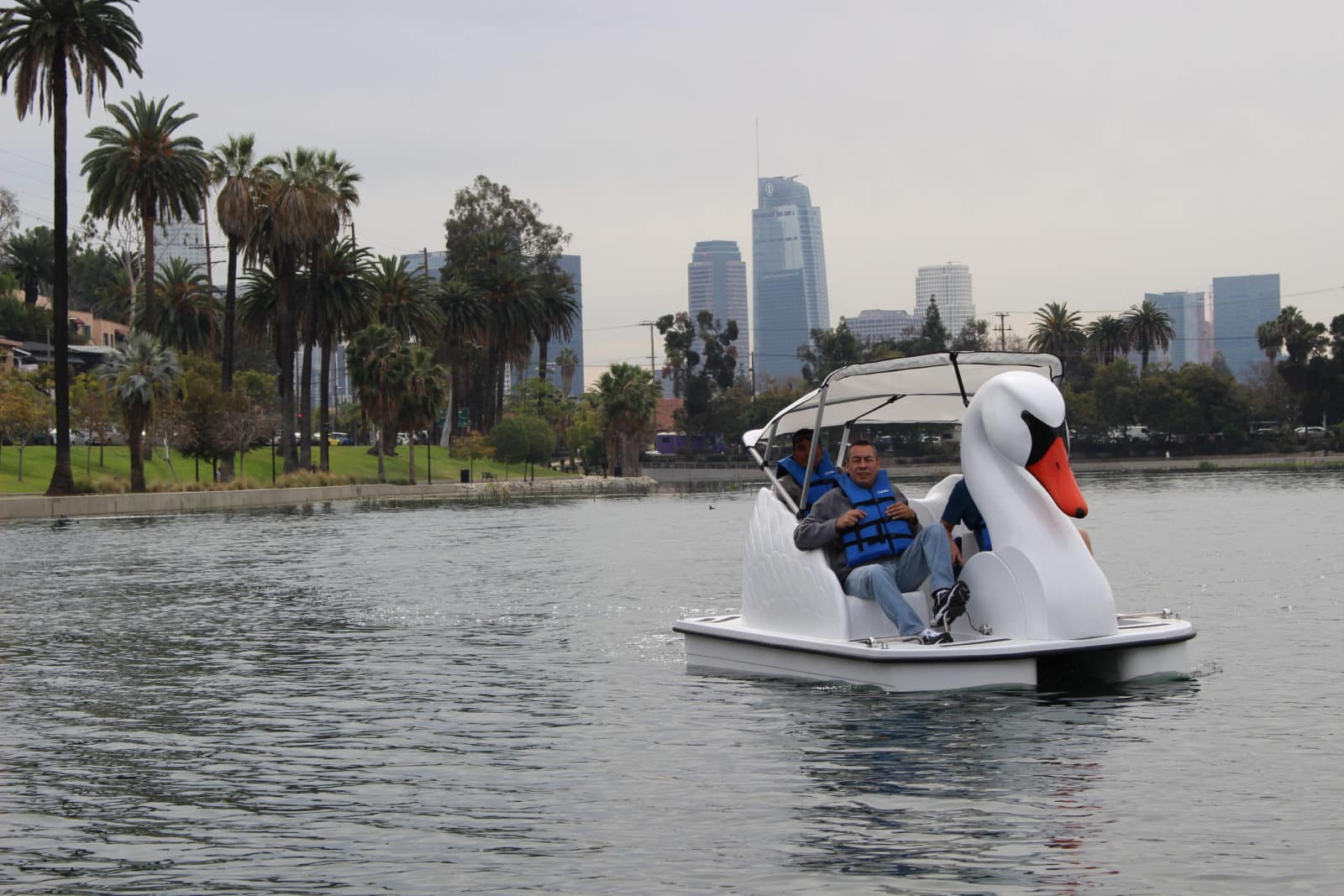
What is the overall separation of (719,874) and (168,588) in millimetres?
20469

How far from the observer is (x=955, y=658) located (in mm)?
12188

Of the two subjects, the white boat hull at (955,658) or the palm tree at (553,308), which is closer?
the white boat hull at (955,658)

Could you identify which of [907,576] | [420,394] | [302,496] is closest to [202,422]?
[302,496]

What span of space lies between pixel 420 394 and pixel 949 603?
264 feet

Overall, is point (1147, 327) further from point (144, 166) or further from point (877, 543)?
point (877, 543)

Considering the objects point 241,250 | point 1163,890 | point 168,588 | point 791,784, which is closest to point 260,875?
point 791,784

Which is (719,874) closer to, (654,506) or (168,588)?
(168,588)

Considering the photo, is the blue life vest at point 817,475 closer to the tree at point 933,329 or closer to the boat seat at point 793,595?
the boat seat at point 793,595

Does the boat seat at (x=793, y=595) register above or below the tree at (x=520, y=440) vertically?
below

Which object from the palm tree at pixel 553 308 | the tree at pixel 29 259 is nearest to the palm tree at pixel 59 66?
the palm tree at pixel 553 308

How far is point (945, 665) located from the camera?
12.3m

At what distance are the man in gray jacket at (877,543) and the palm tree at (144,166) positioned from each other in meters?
68.2

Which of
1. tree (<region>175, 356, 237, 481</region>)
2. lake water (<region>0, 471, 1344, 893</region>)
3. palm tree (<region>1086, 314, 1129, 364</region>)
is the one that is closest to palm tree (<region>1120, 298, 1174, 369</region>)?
palm tree (<region>1086, 314, 1129, 364</region>)

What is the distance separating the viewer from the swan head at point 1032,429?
42.5ft
